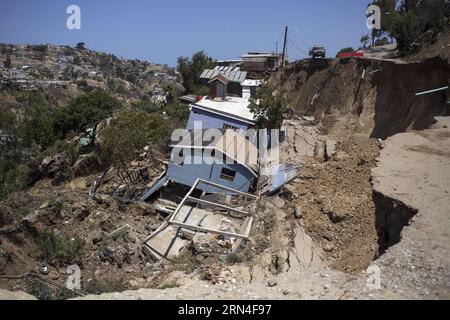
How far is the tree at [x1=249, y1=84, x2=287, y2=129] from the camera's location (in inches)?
731

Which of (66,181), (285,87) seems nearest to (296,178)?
(66,181)

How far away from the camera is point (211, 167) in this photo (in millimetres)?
13930

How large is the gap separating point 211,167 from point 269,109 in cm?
590

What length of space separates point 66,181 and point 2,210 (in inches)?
229

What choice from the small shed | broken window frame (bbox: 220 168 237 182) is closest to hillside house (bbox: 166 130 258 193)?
broken window frame (bbox: 220 168 237 182)

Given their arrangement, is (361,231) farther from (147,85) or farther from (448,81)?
(147,85)

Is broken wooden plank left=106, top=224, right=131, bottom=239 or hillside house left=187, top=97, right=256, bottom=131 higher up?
hillside house left=187, top=97, right=256, bottom=131

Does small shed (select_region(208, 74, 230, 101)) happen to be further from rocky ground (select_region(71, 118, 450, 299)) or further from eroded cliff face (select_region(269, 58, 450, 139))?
rocky ground (select_region(71, 118, 450, 299))

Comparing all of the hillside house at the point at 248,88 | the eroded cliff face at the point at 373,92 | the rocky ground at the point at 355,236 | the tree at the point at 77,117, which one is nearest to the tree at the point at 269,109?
the eroded cliff face at the point at 373,92

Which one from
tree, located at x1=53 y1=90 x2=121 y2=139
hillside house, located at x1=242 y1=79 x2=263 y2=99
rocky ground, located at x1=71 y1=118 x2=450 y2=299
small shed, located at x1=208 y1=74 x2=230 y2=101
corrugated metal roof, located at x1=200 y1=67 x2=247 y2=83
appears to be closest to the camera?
rocky ground, located at x1=71 y1=118 x2=450 y2=299

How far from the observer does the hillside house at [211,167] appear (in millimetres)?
13852

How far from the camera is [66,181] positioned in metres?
18.8

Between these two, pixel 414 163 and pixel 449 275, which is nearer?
pixel 449 275

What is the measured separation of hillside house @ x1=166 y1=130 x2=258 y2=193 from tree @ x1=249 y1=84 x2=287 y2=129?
16.6 ft
